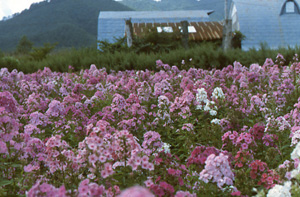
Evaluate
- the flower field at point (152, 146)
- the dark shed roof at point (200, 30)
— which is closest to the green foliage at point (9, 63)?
the flower field at point (152, 146)

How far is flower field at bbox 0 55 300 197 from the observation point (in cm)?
253

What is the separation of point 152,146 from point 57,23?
147m

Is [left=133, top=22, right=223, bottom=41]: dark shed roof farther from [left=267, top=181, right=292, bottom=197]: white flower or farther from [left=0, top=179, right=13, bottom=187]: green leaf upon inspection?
[left=267, top=181, right=292, bottom=197]: white flower

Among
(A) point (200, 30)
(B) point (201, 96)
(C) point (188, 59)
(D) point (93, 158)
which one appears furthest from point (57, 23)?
(D) point (93, 158)

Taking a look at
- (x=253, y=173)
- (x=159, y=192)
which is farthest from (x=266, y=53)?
(x=159, y=192)

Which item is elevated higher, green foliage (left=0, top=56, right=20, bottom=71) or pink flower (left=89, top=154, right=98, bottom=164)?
green foliage (left=0, top=56, right=20, bottom=71)

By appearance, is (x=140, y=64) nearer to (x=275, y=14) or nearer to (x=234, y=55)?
(x=234, y=55)

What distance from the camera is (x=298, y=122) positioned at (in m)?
4.35

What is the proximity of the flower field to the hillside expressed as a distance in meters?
112

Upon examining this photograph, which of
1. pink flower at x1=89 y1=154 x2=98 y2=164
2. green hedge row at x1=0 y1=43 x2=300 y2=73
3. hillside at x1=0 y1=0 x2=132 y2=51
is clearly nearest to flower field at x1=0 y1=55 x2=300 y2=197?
pink flower at x1=89 y1=154 x2=98 y2=164

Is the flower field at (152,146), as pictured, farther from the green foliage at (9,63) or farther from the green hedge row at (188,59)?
the green foliage at (9,63)

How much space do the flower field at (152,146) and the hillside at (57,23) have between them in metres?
112

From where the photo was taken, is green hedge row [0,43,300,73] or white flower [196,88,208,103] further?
green hedge row [0,43,300,73]

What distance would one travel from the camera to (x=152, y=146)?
3.60 m
